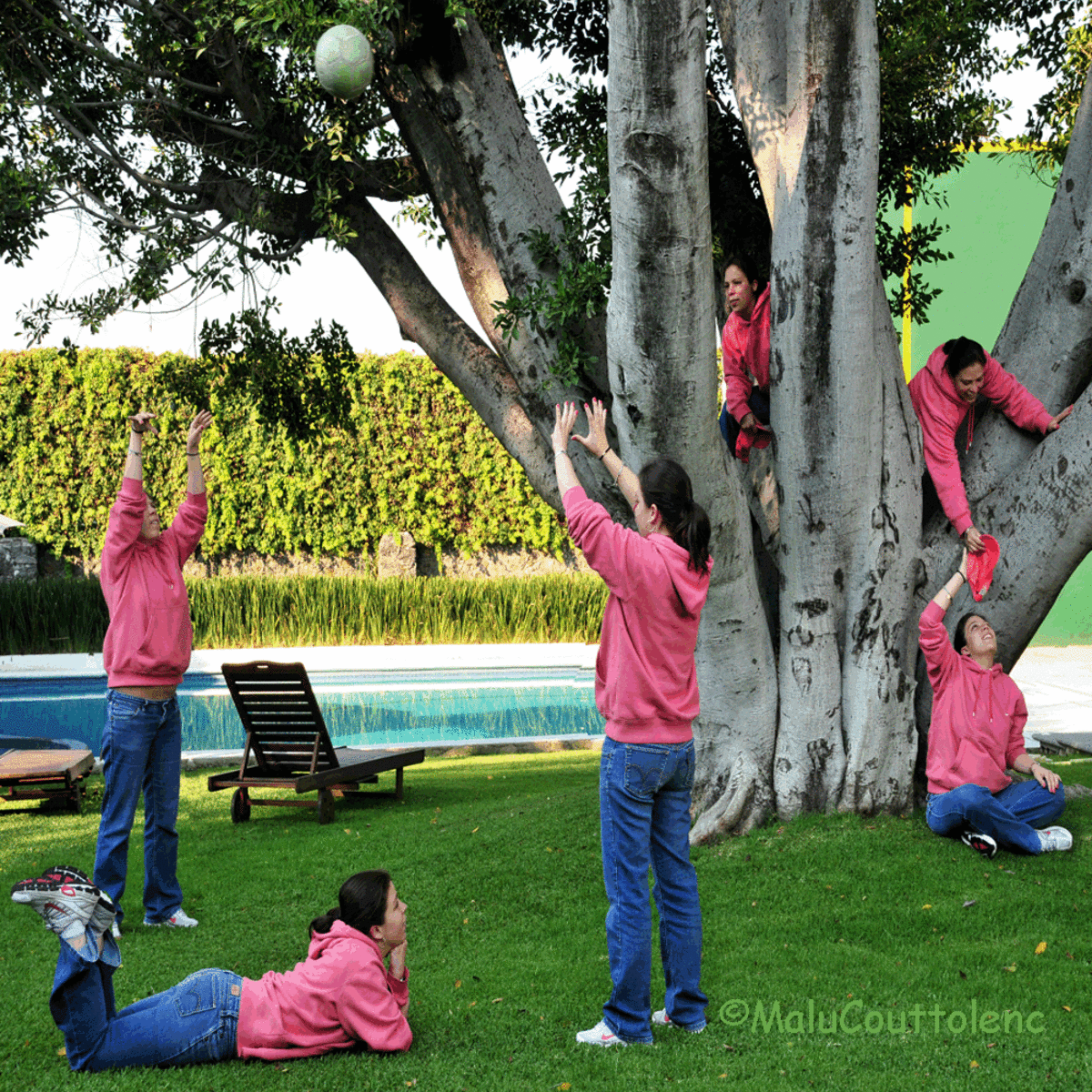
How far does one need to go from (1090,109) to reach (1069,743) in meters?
5.00

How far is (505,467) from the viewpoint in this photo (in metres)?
18.1

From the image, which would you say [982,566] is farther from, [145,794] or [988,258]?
[988,258]

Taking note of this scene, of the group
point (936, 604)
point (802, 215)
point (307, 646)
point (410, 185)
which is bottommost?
point (307, 646)

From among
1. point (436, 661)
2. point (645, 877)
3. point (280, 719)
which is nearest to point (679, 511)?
point (645, 877)

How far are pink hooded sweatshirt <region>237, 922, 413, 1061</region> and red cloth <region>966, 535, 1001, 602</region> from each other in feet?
10.4

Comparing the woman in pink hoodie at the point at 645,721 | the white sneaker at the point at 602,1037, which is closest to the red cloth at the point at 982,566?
the woman in pink hoodie at the point at 645,721

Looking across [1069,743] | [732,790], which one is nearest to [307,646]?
[1069,743]

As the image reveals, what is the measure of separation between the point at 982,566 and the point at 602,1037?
2.91 metres

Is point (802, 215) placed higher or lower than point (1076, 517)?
higher

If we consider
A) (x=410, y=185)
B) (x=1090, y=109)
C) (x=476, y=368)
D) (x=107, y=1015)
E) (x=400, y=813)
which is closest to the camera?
(x=107, y=1015)

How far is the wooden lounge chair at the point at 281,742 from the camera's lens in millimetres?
6578

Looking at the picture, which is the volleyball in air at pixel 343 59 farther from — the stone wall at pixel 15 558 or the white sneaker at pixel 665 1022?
the stone wall at pixel 15 558

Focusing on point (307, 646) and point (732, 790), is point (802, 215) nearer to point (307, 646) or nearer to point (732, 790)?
point (732, 790)

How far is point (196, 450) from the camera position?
15.4ft
